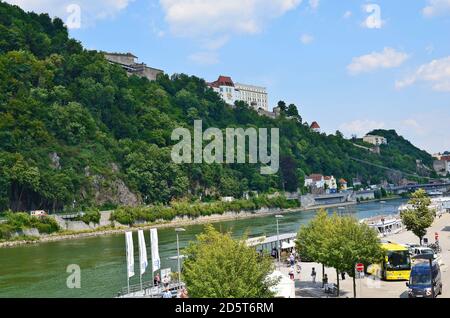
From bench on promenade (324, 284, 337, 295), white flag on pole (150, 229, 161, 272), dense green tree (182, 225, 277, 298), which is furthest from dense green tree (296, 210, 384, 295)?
white flag on pole (150, 229, 161, 272)

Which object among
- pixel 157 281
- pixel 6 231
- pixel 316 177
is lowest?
pixel 6 231

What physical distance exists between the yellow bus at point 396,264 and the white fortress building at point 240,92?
130514mm

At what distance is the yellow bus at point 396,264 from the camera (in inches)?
838

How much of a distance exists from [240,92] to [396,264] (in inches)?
5710

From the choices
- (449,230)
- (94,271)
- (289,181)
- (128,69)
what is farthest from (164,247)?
(128,69)

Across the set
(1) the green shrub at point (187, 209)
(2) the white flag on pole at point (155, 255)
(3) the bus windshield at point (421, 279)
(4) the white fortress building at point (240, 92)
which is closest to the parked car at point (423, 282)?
(3) the bus windshield at point (421, 279)

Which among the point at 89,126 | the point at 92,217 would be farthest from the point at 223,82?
the point at 92,217

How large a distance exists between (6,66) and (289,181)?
5799 centimetres

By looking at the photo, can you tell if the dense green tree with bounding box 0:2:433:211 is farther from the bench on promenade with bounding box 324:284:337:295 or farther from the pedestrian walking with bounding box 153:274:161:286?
the bench on promenade with bounding box 324:284:337:295

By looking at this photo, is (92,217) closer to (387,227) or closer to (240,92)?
(387,227)

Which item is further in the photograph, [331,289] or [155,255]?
[155,255]

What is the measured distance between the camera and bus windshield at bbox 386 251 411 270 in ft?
69.9

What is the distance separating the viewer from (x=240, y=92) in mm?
164625

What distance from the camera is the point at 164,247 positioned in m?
43.8
